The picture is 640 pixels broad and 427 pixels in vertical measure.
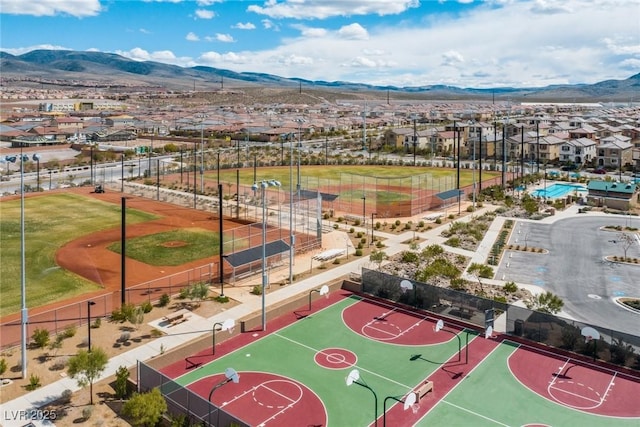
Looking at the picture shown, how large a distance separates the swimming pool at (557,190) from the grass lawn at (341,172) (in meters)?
10.5

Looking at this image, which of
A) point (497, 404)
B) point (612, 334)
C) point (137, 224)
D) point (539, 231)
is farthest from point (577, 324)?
point (137, 224)

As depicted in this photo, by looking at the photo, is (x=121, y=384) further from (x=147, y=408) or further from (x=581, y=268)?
(x=581, y=268)

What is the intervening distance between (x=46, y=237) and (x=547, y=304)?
144 ft

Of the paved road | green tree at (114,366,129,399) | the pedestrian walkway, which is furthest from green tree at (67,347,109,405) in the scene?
the paved road

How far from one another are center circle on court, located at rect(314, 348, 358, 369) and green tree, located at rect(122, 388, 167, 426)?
8.97m

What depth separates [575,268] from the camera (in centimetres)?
4281

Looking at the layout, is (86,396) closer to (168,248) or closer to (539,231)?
(168,248)

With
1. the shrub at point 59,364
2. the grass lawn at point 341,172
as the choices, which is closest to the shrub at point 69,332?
the shrub at point 59,364

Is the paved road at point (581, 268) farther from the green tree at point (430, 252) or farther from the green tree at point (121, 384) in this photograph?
the green tree at point (121, 384)

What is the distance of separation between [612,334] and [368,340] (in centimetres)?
1260

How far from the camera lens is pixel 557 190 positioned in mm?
80812

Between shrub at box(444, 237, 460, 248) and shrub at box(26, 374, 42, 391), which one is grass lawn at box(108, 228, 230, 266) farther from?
shrub at box(444, 237, 460, 248)

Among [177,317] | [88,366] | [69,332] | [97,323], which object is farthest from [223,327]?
[69,332]

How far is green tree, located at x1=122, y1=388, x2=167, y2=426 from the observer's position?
2020 centimetres
